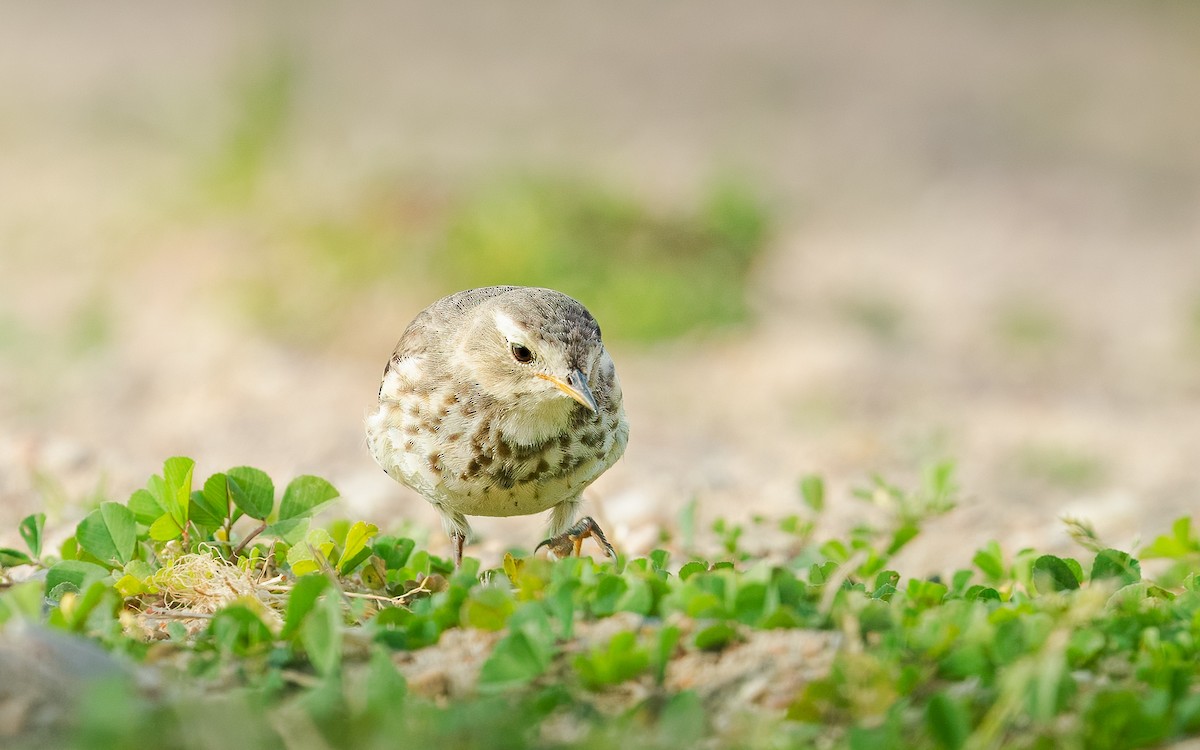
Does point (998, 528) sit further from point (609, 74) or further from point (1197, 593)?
point (609, 74)

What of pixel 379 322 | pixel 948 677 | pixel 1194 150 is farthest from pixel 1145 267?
pixel 948 677

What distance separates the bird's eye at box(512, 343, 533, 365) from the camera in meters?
4.26

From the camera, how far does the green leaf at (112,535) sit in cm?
370

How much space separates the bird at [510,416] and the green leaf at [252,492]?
58 centimetres

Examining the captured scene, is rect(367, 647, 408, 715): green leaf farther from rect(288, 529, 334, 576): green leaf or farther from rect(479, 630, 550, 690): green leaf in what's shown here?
rect(288, 529, 334, 576): green leaf

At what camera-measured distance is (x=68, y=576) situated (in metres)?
3.57

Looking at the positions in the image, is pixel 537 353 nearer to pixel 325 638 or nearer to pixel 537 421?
pixel 537 421

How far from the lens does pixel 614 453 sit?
4.44 m

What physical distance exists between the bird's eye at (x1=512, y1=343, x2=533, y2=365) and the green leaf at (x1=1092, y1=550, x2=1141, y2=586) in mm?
1756

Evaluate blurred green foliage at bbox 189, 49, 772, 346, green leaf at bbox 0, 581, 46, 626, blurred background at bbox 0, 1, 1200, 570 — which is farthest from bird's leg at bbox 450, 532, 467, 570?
blurred green foliage at bbox 189, 49, 772, 346

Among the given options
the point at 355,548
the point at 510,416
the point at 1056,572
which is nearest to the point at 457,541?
the point at 510,416

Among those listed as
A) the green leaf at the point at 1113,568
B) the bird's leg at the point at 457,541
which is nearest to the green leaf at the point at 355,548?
the bird's leg at the point at 457,541

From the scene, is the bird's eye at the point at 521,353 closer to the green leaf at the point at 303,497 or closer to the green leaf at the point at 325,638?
the green leaf at the point at 303,497

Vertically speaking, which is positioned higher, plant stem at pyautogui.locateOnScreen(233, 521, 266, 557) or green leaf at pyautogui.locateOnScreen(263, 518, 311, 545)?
green leaf at pyautogui.locateOnScreen(263, 518, 311, 545)
